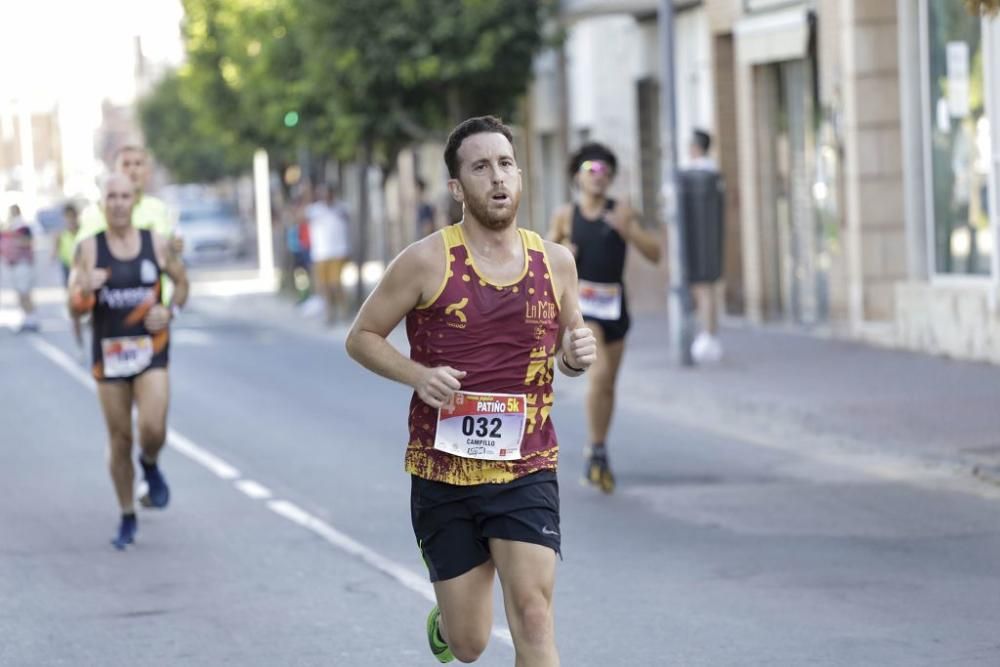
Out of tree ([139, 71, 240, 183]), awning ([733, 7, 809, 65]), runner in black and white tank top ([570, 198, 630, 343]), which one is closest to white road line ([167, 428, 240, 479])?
runner in black and white tank top ([570, 198, 630, 343])

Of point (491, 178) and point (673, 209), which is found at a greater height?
point (491, 178)

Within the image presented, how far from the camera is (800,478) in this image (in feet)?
39.4

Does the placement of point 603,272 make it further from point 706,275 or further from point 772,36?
point 772,36

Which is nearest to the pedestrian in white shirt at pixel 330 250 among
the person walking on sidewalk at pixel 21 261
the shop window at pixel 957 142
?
the person walking on sidewalk at pixel 21 261

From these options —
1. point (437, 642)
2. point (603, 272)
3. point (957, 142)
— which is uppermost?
point (957, 142)

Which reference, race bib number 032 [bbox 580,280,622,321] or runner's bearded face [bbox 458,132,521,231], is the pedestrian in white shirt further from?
runner's bearded face [bbox 458,132,521,231]

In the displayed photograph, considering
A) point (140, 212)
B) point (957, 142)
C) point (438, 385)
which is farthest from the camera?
point (957, 142)

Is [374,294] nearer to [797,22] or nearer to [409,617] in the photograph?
[409,617]

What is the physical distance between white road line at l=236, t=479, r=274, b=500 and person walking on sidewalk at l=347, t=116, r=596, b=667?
634cm

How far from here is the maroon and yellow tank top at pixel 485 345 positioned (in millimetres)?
5629

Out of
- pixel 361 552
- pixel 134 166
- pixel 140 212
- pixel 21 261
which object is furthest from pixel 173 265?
pixel 21 261

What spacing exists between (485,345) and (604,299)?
571 cm

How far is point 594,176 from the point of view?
1095 cm

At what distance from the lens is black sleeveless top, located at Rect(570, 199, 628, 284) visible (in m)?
11.3
